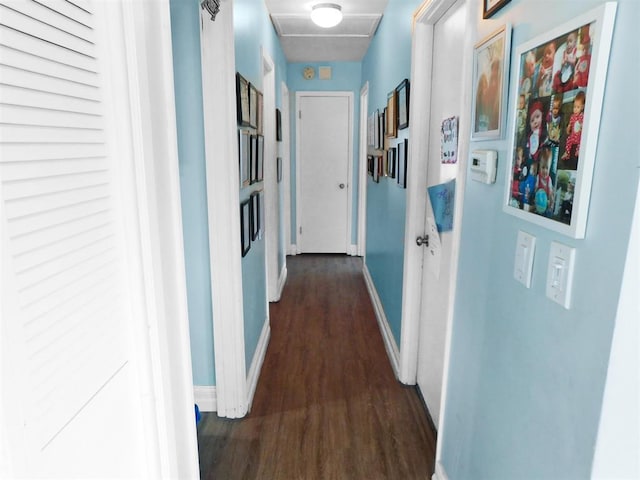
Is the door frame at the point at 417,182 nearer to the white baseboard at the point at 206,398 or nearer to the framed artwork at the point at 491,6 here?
the framed artwork at the point at 491,6

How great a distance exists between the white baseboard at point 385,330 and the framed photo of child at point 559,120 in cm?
177

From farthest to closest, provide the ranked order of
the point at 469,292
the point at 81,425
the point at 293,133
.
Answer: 1. the point at 293,133
2. the point at 469,292
3. the point at 81,425

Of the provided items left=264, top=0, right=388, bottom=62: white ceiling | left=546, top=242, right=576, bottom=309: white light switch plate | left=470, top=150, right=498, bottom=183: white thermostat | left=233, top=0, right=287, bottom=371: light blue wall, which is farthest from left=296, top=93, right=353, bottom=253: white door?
left=546, top=242, right=576, bottom=309: white light switch plate

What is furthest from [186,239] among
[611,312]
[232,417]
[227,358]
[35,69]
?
[611,312]

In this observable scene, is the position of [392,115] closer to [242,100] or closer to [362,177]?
[242,100]

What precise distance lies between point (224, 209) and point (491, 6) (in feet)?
4.29

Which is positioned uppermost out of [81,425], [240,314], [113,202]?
[113,202]

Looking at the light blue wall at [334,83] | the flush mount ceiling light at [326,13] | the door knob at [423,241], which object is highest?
the flush mount ceiling light at [326,13]

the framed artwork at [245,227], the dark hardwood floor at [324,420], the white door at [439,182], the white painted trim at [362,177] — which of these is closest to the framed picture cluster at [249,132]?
the framed artwork at [245,227]

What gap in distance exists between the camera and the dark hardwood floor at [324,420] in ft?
6.28

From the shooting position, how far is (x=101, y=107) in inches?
32.9

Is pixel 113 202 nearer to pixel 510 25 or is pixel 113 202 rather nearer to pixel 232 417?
pixel 510 25

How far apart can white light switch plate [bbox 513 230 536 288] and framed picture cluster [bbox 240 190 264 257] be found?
1383mm

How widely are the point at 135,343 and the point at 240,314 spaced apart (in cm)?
121
